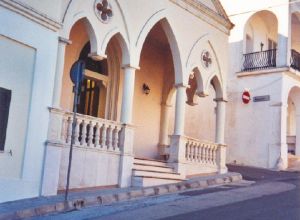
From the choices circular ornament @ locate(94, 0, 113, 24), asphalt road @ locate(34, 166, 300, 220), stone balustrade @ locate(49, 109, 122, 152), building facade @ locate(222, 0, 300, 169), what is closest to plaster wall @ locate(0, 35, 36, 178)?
stone balustrade @ locate(49, 109, 122, 152)

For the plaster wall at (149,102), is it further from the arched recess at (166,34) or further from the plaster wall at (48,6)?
the plaster wall at (48,6)

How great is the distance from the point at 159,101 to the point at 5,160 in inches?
359

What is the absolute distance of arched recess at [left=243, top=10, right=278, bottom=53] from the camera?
23.8 m

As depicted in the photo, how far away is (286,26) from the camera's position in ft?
72.8

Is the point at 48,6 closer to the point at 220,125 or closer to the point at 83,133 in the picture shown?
the point at 83,133

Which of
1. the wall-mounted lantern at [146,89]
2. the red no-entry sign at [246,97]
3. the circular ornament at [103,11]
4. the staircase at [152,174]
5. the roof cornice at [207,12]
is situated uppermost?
the roof cornice at [207,12]

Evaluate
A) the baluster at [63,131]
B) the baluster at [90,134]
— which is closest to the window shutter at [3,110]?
the baluster at [63,131]

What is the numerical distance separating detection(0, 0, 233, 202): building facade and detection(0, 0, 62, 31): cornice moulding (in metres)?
0.02

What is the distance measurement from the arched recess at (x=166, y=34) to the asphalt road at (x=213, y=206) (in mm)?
3848

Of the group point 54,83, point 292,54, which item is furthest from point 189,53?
point 292,54

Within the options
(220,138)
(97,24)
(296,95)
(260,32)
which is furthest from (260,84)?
(97,24)

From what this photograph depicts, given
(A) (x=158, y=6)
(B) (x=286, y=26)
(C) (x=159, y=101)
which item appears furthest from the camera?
(B) (x=286, y=26)

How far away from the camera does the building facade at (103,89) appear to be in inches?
408

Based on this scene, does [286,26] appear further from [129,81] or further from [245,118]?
[129,81]
